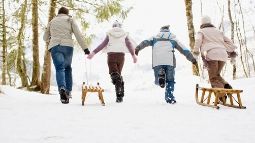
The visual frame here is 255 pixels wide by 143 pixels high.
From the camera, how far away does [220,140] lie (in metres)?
3.71

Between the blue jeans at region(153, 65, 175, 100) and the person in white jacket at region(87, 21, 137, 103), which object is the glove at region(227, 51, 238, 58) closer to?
the blue jeans at region(153, 65, 175, 100)

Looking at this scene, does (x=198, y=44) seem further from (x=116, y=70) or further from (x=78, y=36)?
(x=78, y=36)

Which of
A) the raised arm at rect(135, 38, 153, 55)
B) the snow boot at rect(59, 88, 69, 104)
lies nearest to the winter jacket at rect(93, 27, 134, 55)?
the raised arm at rect(135, 38, 153, 55)

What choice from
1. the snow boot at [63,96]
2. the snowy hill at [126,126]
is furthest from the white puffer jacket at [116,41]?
the snowy hill at [126,126]

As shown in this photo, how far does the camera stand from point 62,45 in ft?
25.1

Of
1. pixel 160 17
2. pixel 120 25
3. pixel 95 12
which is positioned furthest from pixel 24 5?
pixel 160 17

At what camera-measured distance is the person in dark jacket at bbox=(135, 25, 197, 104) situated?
7855 millimetres

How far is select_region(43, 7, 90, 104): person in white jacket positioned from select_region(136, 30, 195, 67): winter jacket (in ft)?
4.60

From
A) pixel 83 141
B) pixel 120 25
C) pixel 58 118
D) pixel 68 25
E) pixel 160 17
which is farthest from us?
pixel 160 17

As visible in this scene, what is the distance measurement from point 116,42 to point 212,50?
6.68 feet

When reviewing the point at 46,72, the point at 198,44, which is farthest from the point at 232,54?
the point at 46,72

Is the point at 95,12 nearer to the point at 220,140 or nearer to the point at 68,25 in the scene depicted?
the point at 68,25

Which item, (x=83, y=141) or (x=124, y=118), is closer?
(x=83, y=141)

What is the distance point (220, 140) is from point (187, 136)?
36 cm
